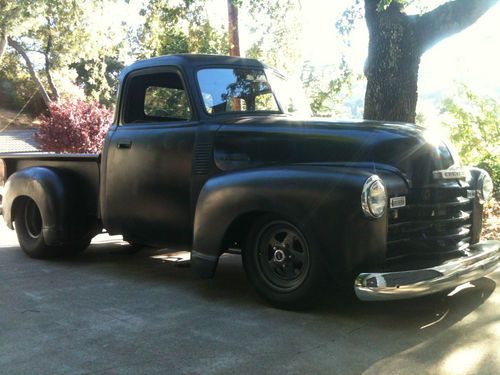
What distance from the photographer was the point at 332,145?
4.39 m

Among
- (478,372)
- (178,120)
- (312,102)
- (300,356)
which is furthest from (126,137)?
(312,102)

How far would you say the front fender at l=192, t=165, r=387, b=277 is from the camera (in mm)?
3844

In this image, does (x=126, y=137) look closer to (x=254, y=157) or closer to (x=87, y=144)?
(x=254, y=157)

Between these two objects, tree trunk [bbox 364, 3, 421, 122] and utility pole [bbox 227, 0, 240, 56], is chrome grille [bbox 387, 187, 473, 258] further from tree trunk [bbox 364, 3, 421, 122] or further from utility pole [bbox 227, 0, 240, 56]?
utility pole [bbox 227, 0, 240, 56]

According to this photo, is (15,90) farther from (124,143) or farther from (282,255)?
(282,255)

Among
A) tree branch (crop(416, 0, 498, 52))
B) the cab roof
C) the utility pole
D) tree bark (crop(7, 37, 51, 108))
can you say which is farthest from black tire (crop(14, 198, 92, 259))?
tree bark (crop(7, 37, 51, 108))

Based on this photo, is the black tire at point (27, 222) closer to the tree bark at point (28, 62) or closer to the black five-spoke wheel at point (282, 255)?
the black five-spoke wheel at point (282, 255)

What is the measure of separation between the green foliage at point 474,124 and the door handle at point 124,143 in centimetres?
991

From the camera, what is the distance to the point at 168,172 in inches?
202

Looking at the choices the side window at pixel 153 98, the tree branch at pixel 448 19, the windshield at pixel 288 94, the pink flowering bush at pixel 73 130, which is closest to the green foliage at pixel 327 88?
the tree branch at pixel 448 19

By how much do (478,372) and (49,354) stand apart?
102 inches

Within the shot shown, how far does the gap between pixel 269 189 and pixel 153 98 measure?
227cm

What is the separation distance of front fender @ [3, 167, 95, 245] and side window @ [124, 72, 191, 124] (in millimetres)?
1080

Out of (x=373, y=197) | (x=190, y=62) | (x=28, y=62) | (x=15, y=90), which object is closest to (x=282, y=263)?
(x=373, y=197)
